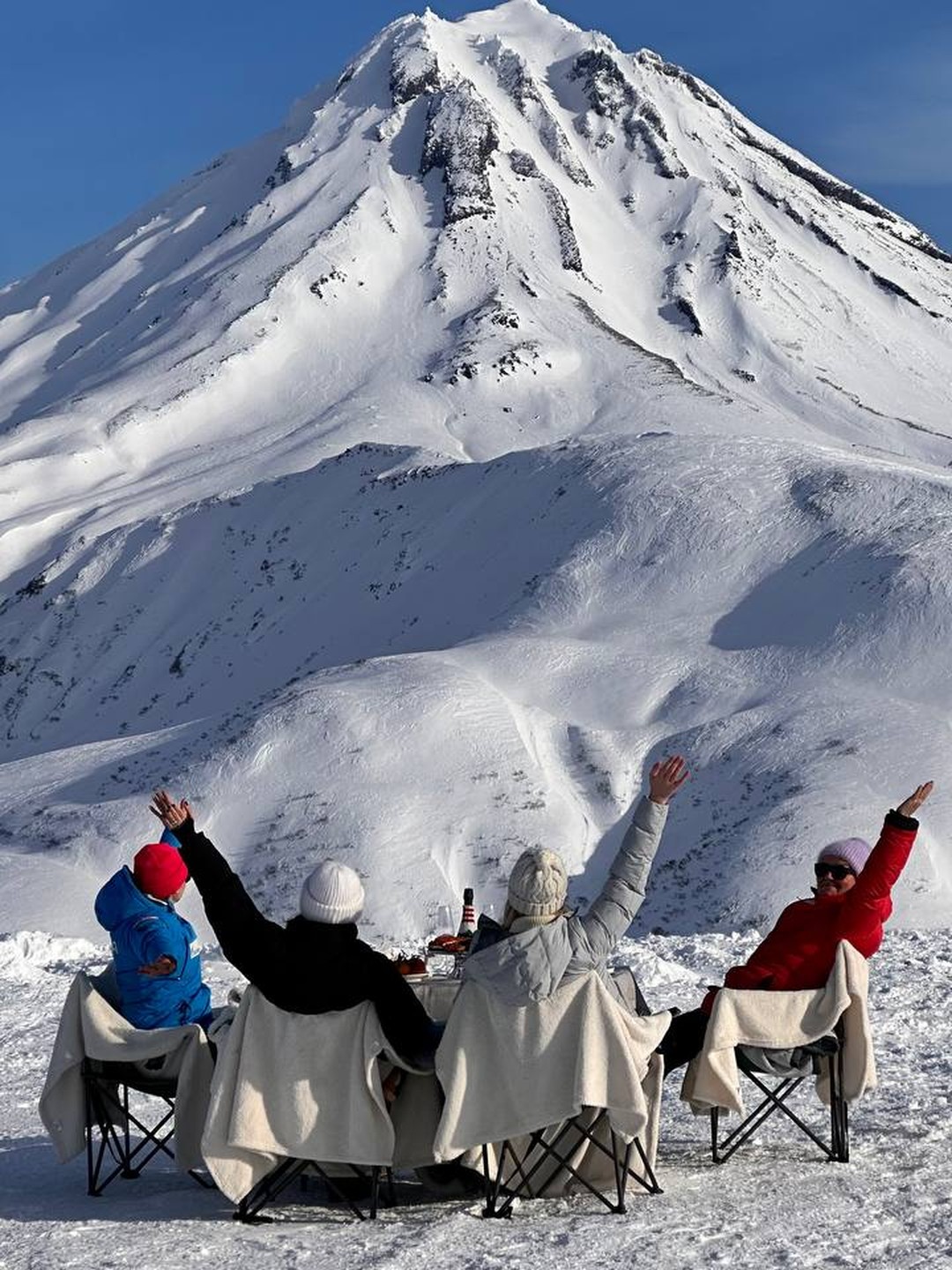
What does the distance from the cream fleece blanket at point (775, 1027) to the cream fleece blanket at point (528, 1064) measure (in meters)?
0.62

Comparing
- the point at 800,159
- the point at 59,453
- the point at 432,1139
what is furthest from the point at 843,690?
the point at 800,159

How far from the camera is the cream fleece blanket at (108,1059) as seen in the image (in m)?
7.32

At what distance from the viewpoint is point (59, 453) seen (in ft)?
262

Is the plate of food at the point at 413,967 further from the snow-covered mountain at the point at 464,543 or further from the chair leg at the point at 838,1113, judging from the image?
the snow-covered mountain at the point at 464,543

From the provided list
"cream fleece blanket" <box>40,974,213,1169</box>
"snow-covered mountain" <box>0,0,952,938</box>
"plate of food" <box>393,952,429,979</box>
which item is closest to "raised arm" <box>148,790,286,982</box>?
"cream fleece blanket" <box>40,974,213,1169</box>

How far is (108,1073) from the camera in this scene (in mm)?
7484

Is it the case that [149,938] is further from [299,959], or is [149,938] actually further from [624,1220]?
[624,1220]

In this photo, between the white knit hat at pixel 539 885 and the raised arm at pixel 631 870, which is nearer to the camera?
the white knit hat at pixel 539 885

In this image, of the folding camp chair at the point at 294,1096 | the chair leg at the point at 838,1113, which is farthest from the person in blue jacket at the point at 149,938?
the chair leg at the point at 838,1113

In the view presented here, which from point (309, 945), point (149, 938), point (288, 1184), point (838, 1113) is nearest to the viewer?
point (309, 945)

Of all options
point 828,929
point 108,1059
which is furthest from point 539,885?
point 108,1059

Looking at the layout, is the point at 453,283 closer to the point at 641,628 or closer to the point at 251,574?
the point at 251,574

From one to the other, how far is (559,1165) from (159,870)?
2245 millimetres

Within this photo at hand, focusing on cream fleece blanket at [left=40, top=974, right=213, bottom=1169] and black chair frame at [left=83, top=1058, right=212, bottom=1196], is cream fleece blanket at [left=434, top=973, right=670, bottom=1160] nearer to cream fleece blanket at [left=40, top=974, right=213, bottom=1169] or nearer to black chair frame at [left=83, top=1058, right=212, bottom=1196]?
cream fleece blanket at [left=40, top=974, right=213, bottom=1169]
